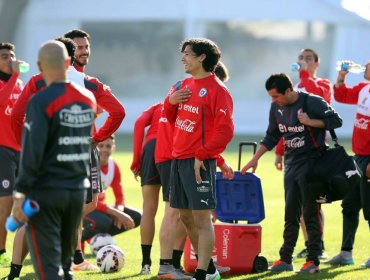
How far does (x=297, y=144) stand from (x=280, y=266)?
1.21 meters

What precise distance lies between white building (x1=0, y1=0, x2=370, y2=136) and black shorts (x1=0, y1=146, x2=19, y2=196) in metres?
28.4


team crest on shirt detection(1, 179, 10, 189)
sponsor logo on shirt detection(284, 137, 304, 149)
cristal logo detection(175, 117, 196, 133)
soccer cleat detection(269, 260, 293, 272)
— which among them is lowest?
soccer cleat detection(269, 260, 293, 272)

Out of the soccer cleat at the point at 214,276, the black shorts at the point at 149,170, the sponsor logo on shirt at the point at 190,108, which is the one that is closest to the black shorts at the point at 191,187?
the sponsor logo on shirt at the point at 190,108

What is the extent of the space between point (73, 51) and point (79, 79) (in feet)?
0.80

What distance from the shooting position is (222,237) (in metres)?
10.7

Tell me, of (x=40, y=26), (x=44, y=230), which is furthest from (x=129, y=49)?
(x=44, y=230)

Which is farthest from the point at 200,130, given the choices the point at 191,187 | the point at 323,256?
the point at 323,256

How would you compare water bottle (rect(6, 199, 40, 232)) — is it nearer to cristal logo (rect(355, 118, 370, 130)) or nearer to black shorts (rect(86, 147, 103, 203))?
black shorts (rect(86, 147, 103, 203))

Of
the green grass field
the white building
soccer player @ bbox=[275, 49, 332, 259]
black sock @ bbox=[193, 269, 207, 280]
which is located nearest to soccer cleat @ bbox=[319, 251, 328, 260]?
soccer player @ bbox=[275, 49, 332, 259]

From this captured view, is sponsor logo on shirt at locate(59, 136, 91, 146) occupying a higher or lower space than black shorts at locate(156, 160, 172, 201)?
higher

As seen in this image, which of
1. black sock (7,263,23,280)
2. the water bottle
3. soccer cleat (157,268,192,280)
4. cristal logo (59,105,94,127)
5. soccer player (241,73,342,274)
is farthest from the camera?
soccer player (241,73,342,274)

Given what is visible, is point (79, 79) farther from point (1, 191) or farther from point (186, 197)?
point (1, 191)

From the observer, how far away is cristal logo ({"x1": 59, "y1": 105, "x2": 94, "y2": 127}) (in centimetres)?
735

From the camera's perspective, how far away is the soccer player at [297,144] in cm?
1061
